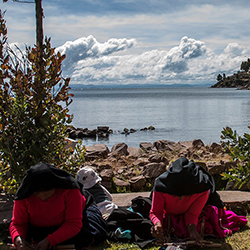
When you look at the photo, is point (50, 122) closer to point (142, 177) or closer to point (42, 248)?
point (42, 248)

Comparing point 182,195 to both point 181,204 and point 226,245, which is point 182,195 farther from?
point 226,245

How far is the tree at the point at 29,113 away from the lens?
16.8 feet

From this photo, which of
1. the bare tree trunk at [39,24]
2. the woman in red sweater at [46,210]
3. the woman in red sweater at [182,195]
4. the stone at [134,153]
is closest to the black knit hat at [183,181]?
the woman in red sweater at [182,195]

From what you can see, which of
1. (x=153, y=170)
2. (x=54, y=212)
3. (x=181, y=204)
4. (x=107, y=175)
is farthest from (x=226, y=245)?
(x=107, y=175)

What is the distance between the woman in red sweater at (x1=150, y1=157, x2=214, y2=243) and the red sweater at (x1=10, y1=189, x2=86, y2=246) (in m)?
1.00

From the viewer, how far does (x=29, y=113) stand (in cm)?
524

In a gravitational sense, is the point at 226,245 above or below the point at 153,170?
below

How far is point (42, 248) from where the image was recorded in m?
4.03

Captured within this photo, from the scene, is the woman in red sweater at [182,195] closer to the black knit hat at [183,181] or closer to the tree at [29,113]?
the black knit hat at [183,181]

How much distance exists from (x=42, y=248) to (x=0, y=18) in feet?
10.5

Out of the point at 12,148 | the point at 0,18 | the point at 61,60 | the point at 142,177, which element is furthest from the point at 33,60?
the point at 142,177

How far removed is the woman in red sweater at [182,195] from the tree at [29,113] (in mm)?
1653

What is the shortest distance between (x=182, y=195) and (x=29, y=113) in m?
2.38

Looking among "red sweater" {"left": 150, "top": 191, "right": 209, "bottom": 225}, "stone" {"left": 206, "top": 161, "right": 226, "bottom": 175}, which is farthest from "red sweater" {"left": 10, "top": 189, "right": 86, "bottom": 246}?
"stone" {"left": 206, "top": 161, "right": 226, "bottom": 175}
